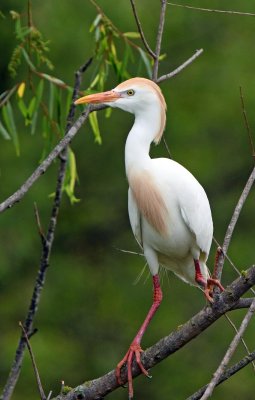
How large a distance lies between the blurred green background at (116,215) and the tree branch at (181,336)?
244 inches

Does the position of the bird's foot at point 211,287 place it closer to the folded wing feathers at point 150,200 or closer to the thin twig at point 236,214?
the thin twig at point 236,214

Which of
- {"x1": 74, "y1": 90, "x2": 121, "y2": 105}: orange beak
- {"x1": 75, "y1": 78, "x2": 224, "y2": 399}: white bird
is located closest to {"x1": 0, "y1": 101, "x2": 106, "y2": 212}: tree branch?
{"x1": 74, "y1": 90, "x2": 121, "y2": 105}: orange beak

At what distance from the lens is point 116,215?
10.5 meters

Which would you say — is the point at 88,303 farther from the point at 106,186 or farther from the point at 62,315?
the point at 106,186

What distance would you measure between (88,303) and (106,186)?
1.11 meters

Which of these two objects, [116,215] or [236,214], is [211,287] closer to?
[236,214]

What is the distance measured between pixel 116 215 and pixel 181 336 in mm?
7581

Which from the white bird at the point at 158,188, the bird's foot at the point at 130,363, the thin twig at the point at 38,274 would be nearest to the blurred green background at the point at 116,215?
the white bird at the point at 158,188

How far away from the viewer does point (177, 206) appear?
370 cm

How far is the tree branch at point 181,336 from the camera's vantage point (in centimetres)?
278

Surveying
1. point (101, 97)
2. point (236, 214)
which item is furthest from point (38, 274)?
point (101, 97)

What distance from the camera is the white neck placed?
12.0ft

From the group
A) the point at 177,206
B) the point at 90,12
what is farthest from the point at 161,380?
the point at 177,206

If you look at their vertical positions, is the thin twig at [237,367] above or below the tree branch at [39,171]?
below
